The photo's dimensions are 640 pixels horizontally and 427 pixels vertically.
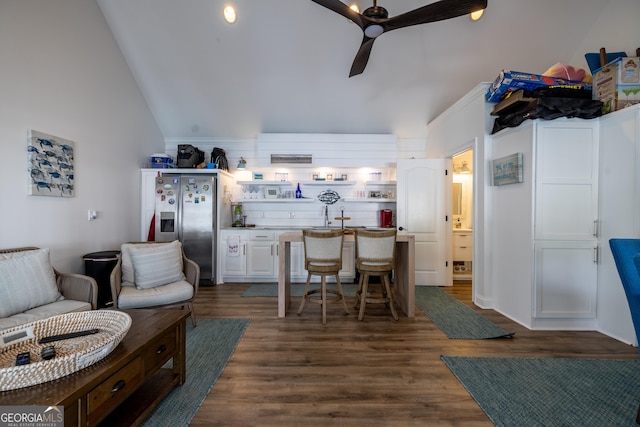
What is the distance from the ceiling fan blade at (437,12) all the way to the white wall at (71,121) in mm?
3581

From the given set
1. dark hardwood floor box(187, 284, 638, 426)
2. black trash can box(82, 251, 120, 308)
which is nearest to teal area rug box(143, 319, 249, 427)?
dark hardwood floor box(187, 284, 638, 426)

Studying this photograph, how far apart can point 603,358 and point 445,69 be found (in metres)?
3.93

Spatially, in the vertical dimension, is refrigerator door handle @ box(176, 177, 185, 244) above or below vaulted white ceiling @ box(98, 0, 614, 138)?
below

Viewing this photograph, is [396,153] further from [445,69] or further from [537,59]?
[537,59]

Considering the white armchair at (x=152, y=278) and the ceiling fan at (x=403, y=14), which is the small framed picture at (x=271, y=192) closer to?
the white armchair at (x=152, y=278)

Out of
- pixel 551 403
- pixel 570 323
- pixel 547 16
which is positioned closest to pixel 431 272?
pixel 570 323

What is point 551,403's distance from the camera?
177 cm

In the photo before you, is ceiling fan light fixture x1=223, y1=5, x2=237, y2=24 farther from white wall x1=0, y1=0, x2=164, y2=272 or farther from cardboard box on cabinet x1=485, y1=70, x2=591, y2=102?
cardboard box on cabinet x1=485, y1=70, x2=591, y2=102

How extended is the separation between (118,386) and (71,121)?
3389mm

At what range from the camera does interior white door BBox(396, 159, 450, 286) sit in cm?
448

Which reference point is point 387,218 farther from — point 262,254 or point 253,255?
point 253,255

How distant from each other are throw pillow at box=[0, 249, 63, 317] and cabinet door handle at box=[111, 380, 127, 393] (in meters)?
1.49

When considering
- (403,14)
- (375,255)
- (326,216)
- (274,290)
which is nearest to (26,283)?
(274,290)

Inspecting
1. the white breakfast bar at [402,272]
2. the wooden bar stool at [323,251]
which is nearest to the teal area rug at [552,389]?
the white breakfast bar at [402,272]
